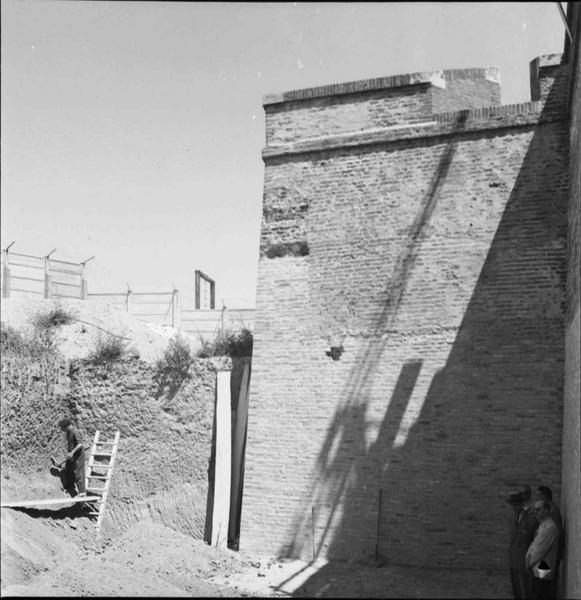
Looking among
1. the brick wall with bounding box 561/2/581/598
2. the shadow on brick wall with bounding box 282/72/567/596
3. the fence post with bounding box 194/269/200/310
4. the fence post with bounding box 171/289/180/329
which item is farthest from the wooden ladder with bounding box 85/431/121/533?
the fence post with bounding box 194/269/200/310

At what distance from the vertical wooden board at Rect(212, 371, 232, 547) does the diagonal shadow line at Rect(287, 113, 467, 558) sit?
1.38 m

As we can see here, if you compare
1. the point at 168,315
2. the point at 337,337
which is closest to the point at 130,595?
the point at 337,337

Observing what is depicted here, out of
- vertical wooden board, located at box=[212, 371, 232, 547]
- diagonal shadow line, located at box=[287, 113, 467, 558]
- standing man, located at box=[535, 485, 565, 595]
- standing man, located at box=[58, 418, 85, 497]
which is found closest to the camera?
standing man, located at box=[535, 485, 565, 595]

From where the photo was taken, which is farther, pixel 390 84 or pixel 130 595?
pixel 390 84

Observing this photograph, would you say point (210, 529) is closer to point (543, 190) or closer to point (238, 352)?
point (238, 352)

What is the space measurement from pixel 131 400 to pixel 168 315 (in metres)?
7.72

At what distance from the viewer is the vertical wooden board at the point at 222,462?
11781 millimetres

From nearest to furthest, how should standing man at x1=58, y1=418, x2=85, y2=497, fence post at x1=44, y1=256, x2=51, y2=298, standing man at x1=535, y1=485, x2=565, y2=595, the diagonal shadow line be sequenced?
1. standing man at x1=535, y1=485, x2=565, y2=595
2. the diagonal shadow line
3. standing man at x1=58, y1=418, x2=85, y2=497
4. fence post at x1=44, y1=256, x2=51, y2=298

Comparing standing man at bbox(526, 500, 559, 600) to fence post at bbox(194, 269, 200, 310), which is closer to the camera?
standing man at bbox(526, 500, 559, 600)

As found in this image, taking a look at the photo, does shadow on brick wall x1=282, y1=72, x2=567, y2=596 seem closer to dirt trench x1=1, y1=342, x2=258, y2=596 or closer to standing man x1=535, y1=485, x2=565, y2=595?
standing man x1=535, y1=485, x2=565, y2=595

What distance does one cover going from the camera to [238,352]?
12766 millimetres

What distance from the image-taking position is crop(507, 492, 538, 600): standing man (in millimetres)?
8281

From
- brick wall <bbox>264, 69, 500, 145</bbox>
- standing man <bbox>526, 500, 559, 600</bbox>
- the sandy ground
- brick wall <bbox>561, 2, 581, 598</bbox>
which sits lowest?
the sandy ground

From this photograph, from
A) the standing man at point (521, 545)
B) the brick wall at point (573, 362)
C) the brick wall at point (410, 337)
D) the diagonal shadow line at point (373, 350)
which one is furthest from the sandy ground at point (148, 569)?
the brick wall at point (573, 362)
